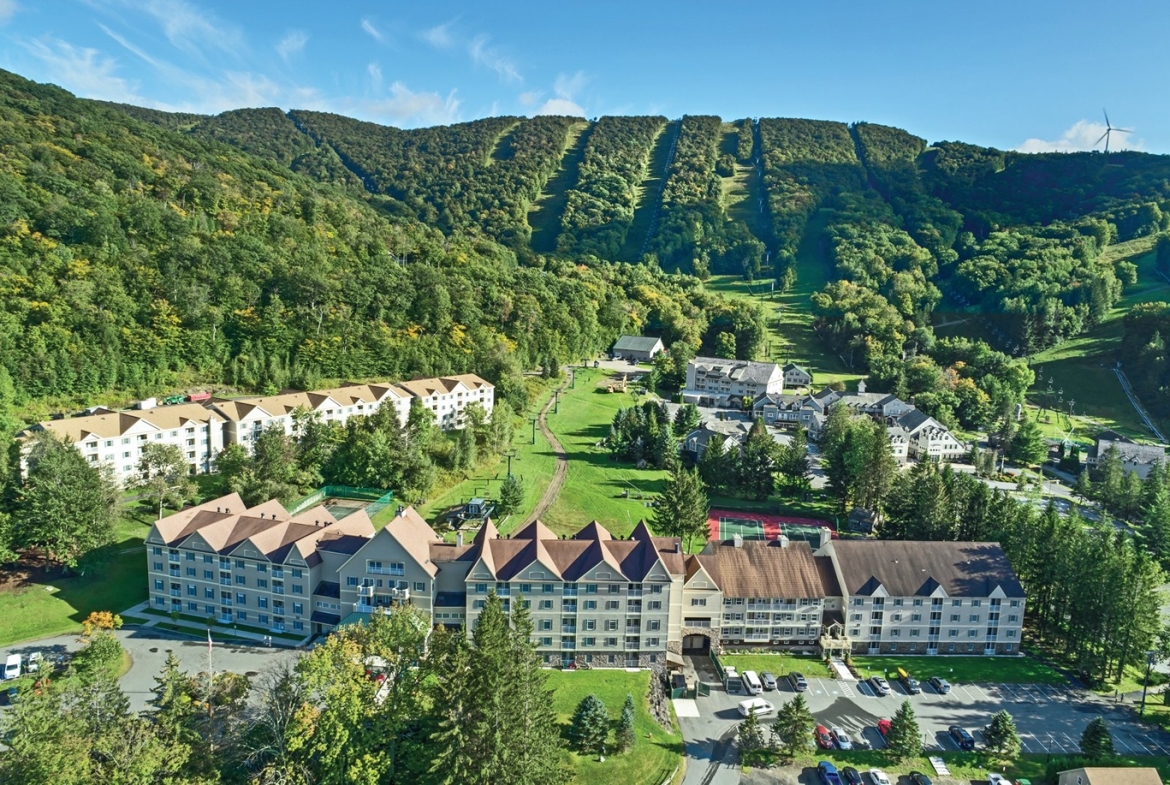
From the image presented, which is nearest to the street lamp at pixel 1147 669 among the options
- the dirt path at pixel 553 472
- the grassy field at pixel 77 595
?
the dirt path at pixel 553 472

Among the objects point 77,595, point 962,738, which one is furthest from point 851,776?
point 77,595

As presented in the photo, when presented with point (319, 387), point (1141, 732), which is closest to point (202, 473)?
point (319, 387)

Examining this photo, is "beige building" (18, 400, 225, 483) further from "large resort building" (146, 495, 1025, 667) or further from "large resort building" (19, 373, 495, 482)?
"large resort building" (146, 495, 1025, 667)

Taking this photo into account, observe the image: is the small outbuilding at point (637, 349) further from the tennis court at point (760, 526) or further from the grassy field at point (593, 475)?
the tennis court at point (760, 526)

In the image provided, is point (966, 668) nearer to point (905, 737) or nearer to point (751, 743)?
point (905, 737)

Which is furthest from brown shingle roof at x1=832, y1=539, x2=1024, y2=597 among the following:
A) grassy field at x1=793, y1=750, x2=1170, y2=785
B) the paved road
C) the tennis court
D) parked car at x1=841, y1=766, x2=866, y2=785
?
the paved road

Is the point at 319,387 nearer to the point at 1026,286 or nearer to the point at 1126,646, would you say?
the point at 1126,646
